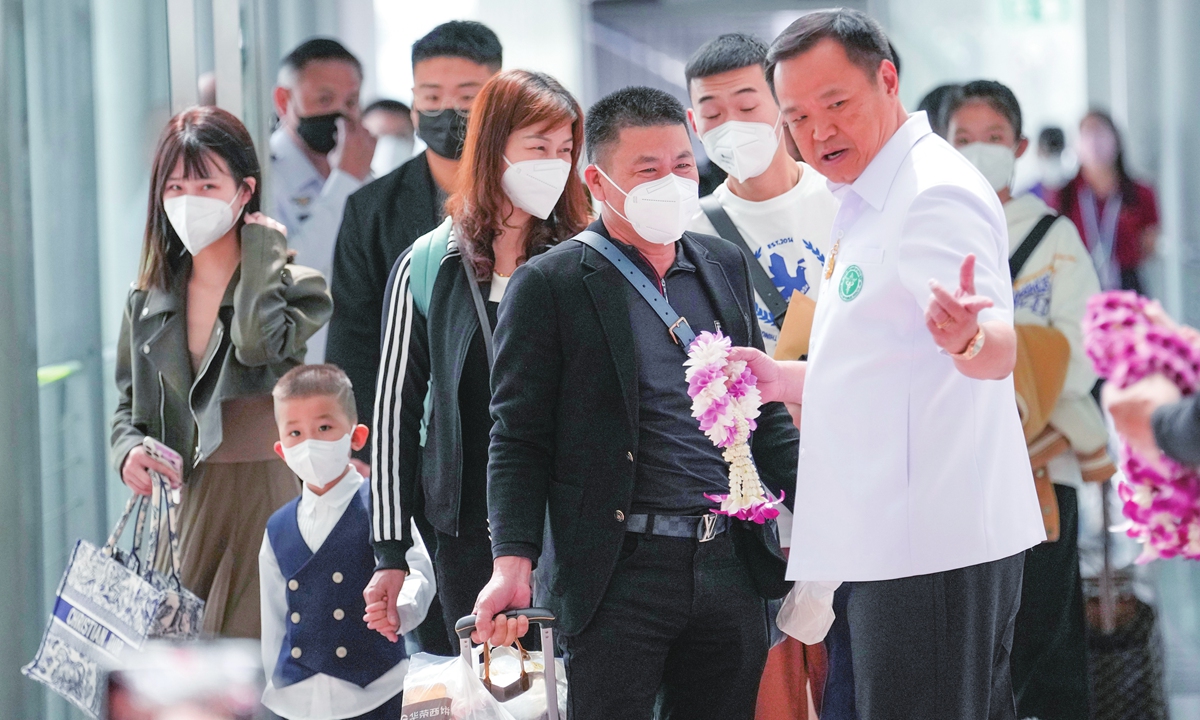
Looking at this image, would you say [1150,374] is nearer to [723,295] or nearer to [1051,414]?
[723,295]

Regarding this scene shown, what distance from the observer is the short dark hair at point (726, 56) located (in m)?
3.31

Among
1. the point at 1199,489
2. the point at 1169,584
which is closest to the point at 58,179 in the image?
the point at 1199,489

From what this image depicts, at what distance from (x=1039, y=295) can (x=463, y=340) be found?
186 cm

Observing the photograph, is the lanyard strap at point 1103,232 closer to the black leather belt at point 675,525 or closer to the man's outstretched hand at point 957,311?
the black leather belt at point 675,525

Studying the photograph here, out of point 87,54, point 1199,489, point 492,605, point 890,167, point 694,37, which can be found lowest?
point 492,605

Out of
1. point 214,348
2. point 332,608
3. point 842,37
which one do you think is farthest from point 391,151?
point 842,37

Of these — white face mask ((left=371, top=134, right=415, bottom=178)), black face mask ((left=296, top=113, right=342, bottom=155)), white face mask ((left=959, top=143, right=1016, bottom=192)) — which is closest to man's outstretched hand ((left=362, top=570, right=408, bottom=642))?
white face mask ((left=959, top=143, right=1016, bottom=192))

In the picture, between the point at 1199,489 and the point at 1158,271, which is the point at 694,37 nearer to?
the point at 1158,271

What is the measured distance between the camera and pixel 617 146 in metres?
2.49

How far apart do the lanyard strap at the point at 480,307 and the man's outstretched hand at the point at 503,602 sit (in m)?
0.58

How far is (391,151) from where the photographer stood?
20.0 ft

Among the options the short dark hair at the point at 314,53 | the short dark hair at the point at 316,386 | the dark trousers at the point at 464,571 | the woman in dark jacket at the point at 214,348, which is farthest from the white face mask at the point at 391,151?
the dark trousers at the point at 464,571

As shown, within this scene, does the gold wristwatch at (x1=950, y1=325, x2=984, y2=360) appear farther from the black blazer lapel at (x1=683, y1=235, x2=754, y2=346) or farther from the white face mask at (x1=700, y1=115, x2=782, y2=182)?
the white face mask at (x1=700, y1=115, x2=782, y2=182)

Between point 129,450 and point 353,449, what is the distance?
1.84 feet
